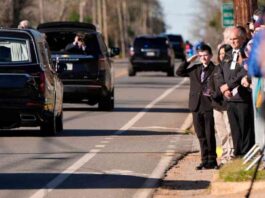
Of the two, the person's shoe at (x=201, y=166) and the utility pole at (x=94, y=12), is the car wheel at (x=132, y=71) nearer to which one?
the person's shoe at (x=201, y=166)

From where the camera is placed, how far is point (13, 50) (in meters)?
18.9

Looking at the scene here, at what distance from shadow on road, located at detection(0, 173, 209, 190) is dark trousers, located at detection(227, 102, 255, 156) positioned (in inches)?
32.1

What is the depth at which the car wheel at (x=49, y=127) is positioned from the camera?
62.3 ft

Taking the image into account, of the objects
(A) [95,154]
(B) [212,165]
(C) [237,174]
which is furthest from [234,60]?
(A) [95,154]

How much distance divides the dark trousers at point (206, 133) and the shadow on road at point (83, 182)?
3.54 ft

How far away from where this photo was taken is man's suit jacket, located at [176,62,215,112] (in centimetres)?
1430

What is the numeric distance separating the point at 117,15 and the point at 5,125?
110068 millimetres

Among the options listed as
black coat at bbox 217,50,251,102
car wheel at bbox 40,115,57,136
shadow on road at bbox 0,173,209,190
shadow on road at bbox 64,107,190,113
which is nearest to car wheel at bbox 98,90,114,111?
shadow on road at bbox 64,107,190,113

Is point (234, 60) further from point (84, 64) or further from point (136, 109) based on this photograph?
point (136, 109)

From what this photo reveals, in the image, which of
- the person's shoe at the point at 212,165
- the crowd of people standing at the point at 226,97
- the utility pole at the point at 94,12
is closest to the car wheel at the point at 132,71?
the crowd of people standing at the point at 226,97

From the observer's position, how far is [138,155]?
52.9 feet

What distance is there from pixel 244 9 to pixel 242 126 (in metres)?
6.82

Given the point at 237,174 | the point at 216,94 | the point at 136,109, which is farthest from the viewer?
the point at 136,109

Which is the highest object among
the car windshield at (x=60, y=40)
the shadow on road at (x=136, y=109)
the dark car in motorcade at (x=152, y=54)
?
the car windshield at (x=60, y=40)
